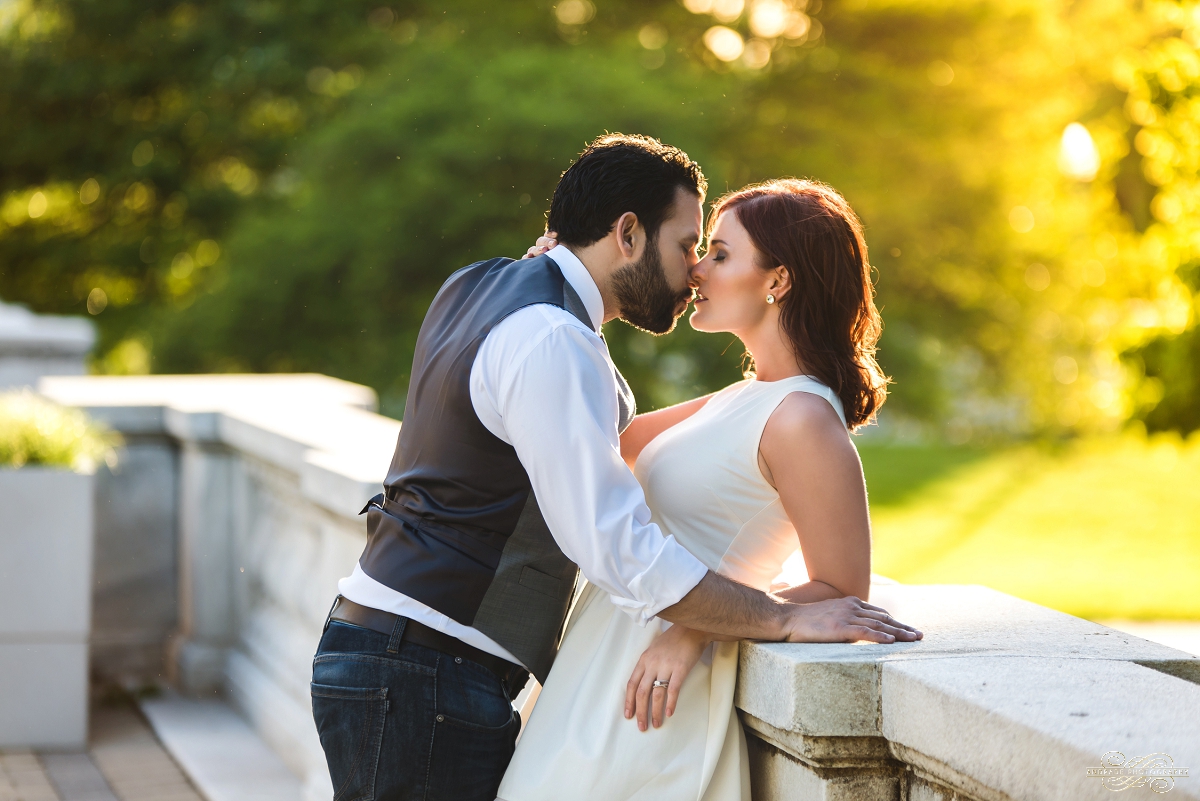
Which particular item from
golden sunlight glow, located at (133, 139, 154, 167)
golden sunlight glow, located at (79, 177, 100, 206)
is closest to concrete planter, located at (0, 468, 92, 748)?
golden sunlight glow, located at (133, 139, 154, 167)

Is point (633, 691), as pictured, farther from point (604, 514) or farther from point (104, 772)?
point (104, 772)

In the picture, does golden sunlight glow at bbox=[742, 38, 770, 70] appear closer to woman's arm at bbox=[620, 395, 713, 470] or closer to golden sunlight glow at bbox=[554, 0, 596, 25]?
golden sunlight glow at bbox=[554, 0, 596, 25]

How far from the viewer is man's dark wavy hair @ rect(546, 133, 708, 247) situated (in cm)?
245

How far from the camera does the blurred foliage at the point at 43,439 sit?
4.82m

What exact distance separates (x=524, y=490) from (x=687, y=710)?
1.66ft

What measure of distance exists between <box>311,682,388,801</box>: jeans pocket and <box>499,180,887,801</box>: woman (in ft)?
0.91

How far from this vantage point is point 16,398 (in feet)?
17.1

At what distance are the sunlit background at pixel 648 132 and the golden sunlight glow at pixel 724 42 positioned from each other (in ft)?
0.10

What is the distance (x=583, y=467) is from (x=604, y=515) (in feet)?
0.30

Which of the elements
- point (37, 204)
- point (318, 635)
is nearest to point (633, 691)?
point (318, 635)

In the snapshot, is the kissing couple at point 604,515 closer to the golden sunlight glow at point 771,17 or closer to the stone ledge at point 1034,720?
the stone ledge at point 1034,720

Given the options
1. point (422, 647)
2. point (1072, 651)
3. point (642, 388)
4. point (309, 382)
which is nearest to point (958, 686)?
point (1072, 651)

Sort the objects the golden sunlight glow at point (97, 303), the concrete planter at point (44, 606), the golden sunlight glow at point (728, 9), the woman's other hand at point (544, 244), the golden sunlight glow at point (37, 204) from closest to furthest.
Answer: the woman's other hand at point (544, 244), the concrete planter at point (44, 606), the golden sunlight glow at point (728, 9), the golden sunlight glow at point (97, 303), the golden sunlight glow at point (37, 204)

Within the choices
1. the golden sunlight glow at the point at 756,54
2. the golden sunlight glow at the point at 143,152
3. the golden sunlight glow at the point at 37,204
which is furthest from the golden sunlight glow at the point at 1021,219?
the golden sunlight glow at the point at 37,204
